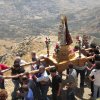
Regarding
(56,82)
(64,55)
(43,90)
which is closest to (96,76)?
(56,82)

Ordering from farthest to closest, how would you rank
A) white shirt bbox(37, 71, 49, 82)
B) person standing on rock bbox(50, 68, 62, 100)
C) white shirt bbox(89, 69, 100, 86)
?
white shirt bbox(89, 69, 100, 86) → white shirt bbox(37, 71, 49, 82) → person standing on rock bbox(50, 68, 62, 100)

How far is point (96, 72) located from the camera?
11.7m

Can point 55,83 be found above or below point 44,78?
below

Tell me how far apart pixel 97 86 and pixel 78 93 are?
5.80 feet

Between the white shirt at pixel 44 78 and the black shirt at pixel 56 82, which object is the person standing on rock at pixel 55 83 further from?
the white shirt at pixel 44 78

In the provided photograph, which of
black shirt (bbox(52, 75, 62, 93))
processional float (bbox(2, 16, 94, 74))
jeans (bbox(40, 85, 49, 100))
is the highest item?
processional float (bbox(2, 16, 94, 74))

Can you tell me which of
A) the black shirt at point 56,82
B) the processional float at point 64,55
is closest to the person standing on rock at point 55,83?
the black shirt at point 56,82

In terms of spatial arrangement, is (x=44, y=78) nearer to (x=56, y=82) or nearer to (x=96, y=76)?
(x=56, y=82)

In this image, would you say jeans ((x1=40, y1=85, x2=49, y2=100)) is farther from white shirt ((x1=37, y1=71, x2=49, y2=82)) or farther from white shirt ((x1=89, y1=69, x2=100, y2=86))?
white shirt ((x1=89, y1=69, x2=100, y2=86))

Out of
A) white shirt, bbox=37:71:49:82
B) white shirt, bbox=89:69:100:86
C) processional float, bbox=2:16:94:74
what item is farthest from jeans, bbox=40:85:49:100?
white shirt, bbox=89:69:100:86

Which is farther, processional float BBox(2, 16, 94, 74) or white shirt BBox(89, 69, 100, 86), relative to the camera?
processional float BBox(2, 16, 94, 74)

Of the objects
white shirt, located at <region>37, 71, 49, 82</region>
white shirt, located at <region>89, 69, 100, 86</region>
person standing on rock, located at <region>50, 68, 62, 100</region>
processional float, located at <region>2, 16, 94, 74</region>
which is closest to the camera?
person standing on rock, located at <region>50, 68, 62, 100</region>

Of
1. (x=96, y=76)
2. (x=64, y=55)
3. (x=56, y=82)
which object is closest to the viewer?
(x=56, y=82)

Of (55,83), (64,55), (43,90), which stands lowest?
(43,90)
